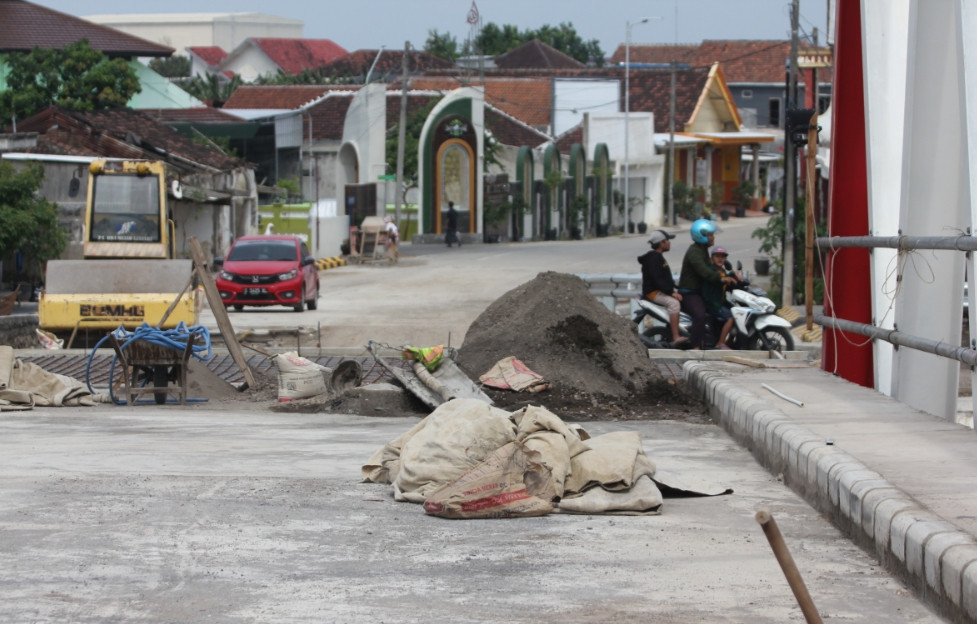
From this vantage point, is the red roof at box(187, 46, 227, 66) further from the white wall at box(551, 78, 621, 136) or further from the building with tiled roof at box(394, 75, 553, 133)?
the white wall at box(551, 78, 621, 136)

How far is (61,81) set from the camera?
48531 mm

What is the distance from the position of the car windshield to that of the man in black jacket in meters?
12.3

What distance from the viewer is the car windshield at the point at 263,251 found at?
27.1 meters

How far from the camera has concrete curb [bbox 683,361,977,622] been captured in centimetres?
502

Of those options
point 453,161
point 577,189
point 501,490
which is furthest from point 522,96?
point 501,490

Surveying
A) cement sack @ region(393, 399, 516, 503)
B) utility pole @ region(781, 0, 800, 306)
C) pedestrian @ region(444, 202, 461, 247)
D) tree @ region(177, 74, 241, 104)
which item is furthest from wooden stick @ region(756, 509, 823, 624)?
tree @ region(177, 74, 241, 104)

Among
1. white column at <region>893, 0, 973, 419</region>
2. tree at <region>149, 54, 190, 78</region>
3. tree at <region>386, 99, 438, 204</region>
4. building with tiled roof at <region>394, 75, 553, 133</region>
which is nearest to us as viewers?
white column at <region>893, 0, 973, 419</region>

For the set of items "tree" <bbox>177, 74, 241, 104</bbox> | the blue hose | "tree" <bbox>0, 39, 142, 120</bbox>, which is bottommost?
the blue hose

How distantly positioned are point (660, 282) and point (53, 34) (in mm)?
50768

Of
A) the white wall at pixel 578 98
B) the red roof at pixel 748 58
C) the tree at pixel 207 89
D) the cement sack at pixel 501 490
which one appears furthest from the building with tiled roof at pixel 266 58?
the cement sack at pixel 501 490

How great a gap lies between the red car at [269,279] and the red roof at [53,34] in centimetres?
3486

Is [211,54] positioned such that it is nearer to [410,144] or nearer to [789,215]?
[410,144]

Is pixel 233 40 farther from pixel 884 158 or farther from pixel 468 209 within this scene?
pixel 884 158

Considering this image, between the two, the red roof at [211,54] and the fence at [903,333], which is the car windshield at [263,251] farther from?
the red roof at [211,54]
